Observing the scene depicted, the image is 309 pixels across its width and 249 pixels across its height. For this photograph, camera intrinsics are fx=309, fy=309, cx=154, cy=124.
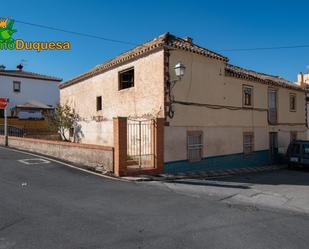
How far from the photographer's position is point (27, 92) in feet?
113

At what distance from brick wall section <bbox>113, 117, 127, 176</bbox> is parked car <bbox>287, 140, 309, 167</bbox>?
1158 cm

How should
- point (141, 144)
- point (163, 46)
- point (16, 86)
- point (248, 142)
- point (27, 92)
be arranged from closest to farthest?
point (163, 46), point (141, 144), point (248, 142), point (16, 86), point (27, 92)

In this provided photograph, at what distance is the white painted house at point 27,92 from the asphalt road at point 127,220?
22.2 m

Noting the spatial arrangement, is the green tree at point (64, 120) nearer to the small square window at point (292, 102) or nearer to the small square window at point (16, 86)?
the small square window at point (16, 86)

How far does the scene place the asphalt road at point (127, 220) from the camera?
203 inches

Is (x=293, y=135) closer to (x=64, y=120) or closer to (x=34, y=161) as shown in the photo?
(x=64, y=120)

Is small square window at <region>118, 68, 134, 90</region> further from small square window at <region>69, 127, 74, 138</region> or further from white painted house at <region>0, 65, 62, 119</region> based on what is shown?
white painted house at <region>0, 65, 62, 119</region>

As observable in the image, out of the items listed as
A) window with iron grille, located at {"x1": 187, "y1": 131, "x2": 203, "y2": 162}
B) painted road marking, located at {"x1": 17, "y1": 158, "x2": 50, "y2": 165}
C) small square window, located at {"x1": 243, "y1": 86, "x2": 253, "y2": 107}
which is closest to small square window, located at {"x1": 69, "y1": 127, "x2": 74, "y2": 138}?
painted road marking, located at {"x1": 17, "y1": 158, "x2": 50, "y2": 165}

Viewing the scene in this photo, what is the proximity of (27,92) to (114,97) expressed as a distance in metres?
22.0

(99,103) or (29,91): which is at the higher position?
(29,91)

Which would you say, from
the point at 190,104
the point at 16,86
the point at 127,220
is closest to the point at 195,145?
the point at 190,104

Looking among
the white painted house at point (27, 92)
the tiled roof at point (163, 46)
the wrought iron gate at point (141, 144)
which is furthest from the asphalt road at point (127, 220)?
the white painted house at point (27, 92)

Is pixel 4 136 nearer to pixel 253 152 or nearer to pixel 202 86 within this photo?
pixel 202 86

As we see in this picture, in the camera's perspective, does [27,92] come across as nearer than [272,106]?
No
